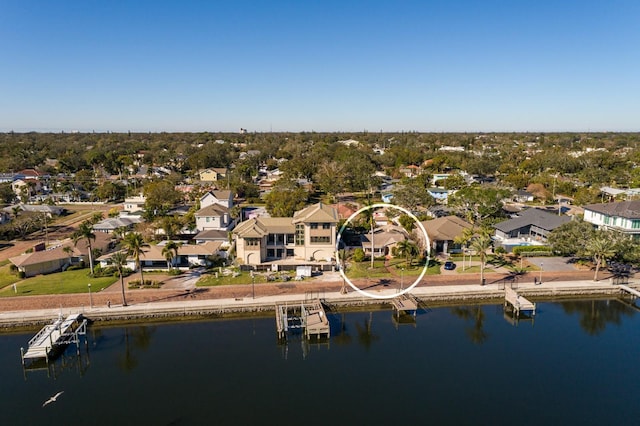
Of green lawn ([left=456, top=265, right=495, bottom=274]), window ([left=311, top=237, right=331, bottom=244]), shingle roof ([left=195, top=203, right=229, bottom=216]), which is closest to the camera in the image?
green lawn ([left=456, top=265, right=495, bottom=274])

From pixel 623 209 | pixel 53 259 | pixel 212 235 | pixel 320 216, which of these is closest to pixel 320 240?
pixel 320 216

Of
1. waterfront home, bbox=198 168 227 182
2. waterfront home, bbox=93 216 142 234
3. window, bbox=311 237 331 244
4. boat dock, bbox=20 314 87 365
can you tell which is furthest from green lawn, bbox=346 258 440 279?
waterfront home, bbox=198 168 227 182

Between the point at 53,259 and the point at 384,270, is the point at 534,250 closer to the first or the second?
the point at 384,270

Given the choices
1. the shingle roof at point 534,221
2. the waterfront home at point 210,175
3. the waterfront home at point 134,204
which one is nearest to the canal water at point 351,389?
the shingle roof at point 534,221

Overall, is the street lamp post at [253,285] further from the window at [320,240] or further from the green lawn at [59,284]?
the green lawn at [59,284]

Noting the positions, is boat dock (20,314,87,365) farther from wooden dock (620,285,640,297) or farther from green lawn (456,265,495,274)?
wooden dock (620,285,640,297)

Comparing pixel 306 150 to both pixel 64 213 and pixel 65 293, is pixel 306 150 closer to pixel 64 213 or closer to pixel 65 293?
pixel 64 213
